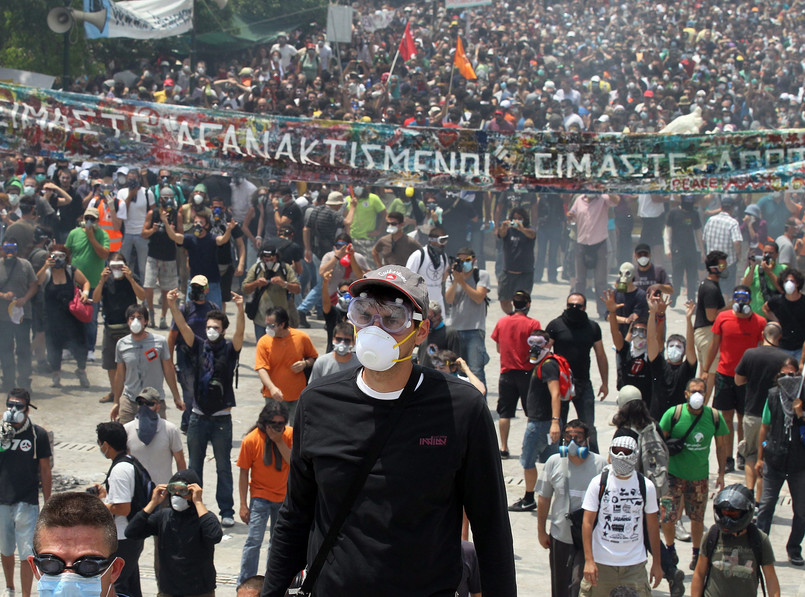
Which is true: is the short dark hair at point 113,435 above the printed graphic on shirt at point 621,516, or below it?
above

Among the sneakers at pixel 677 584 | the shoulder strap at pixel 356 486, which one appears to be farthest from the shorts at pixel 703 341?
the shoulder strap at pixel 356 486

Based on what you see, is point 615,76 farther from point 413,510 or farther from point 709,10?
point 413,510

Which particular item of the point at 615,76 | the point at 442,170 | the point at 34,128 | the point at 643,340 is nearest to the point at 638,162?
the point at 442,170

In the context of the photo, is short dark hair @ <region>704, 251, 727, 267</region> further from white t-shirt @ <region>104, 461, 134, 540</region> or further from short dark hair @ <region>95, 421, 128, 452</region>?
white t-shirt @ <region>104, 461, 134, 540</region>

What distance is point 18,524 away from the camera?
7.91 metres

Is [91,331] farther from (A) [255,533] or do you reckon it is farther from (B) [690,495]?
(B) [690,495]

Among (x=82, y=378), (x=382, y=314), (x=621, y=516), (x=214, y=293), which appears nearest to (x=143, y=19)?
(x=214, y=293)

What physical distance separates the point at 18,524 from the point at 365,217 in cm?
821

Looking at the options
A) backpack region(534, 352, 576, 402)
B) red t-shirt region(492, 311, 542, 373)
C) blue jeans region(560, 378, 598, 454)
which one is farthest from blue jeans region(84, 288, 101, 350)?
blue jeans region(560, 378, 598, 454)

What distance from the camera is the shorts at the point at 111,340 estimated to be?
36.8ft

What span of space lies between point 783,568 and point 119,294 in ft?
21.4

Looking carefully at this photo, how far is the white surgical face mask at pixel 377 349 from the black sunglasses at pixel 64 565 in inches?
31.8

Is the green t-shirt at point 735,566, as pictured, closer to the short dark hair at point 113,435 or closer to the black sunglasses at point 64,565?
the short dark hair at point 113,435

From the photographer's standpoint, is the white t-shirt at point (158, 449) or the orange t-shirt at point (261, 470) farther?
the white t-shirt at point (158, 449)
